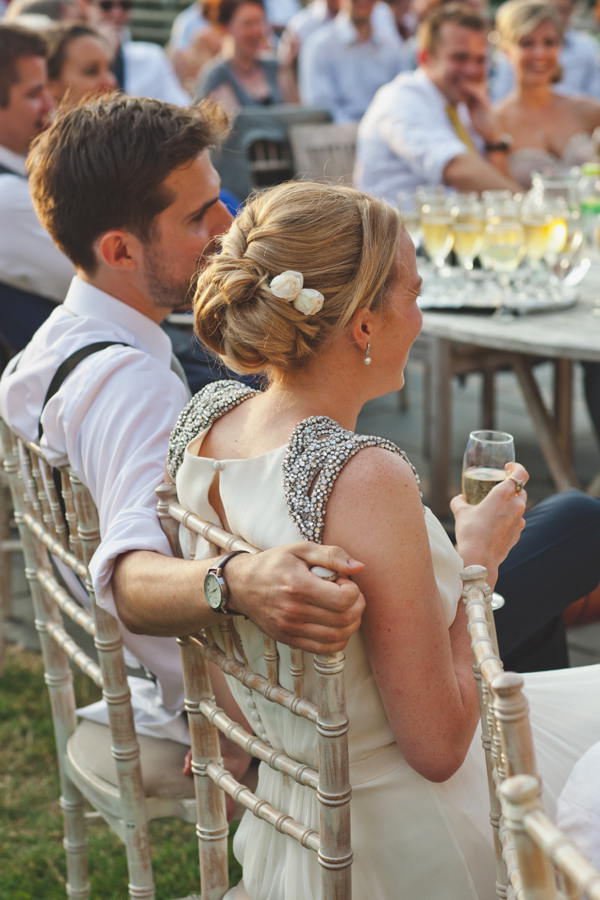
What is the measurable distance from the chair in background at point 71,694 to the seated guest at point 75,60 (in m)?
2.47

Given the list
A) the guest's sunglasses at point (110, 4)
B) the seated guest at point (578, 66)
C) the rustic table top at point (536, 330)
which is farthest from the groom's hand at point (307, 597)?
the guest's sunglasses at point (110, 4)

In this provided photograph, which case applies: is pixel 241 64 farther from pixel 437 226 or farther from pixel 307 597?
pixel 307 597

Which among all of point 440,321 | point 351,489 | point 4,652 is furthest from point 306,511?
point 4,652

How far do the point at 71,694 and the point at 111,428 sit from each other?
59 cm

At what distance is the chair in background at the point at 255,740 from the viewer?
1.03 meters

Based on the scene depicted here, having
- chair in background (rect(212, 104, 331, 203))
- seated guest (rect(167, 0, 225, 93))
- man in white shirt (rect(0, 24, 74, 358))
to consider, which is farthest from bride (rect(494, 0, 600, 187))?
seated guest (rect(167, 0, 225, 93))

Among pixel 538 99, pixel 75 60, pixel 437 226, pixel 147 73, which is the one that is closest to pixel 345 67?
pixel 147 73

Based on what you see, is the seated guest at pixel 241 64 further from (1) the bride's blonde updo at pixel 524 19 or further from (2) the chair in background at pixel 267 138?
(1) the bride's blonde updo at pixel 524 19

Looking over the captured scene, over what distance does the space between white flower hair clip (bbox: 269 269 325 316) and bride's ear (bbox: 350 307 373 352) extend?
8 cm

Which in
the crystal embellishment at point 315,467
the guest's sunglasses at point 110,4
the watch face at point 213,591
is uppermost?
the guest's sunglasses at point 110,4

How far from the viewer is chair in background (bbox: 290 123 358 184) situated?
16.5 feet

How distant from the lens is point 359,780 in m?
1.19

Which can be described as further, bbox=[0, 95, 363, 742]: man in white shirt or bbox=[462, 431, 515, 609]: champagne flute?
bbox=[462, 431, 515, 609]: champagne flute

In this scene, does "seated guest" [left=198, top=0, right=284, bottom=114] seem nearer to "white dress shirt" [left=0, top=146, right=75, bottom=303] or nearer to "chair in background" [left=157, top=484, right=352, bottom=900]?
"white dress shirt" [left=0, top=146, right=75, bottom=303]
